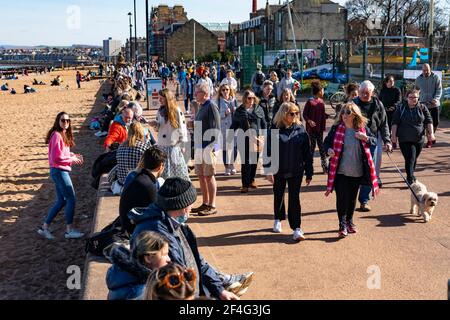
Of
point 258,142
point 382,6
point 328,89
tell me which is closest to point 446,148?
point 258,142

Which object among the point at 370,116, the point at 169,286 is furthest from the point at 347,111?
the point at 169,286

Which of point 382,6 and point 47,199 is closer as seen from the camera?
point 47,199

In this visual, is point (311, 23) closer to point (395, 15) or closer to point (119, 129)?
point (395, 15)

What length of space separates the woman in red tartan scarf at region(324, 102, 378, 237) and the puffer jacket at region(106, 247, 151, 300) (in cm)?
359

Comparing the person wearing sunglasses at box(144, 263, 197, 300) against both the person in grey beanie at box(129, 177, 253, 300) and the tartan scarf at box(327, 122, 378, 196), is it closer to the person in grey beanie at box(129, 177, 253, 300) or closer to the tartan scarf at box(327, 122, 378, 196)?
the person in grey beanie at box(129, 177, 253, 300)

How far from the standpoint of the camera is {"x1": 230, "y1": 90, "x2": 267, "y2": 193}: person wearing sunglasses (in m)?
9.37

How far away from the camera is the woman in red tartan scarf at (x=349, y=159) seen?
278 inches

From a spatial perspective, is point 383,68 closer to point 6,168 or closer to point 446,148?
point 446,148

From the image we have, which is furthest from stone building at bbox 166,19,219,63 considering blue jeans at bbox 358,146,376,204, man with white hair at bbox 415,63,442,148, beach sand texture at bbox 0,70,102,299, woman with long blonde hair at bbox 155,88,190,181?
woman with long blonde hair at bbox 155,88,190,181

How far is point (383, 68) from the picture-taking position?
854 inches

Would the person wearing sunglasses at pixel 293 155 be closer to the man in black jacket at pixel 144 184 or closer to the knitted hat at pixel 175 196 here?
the man in black jacket at pixel 144 184

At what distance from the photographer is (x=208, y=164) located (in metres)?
8.13

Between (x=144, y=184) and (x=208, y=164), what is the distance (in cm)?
276
